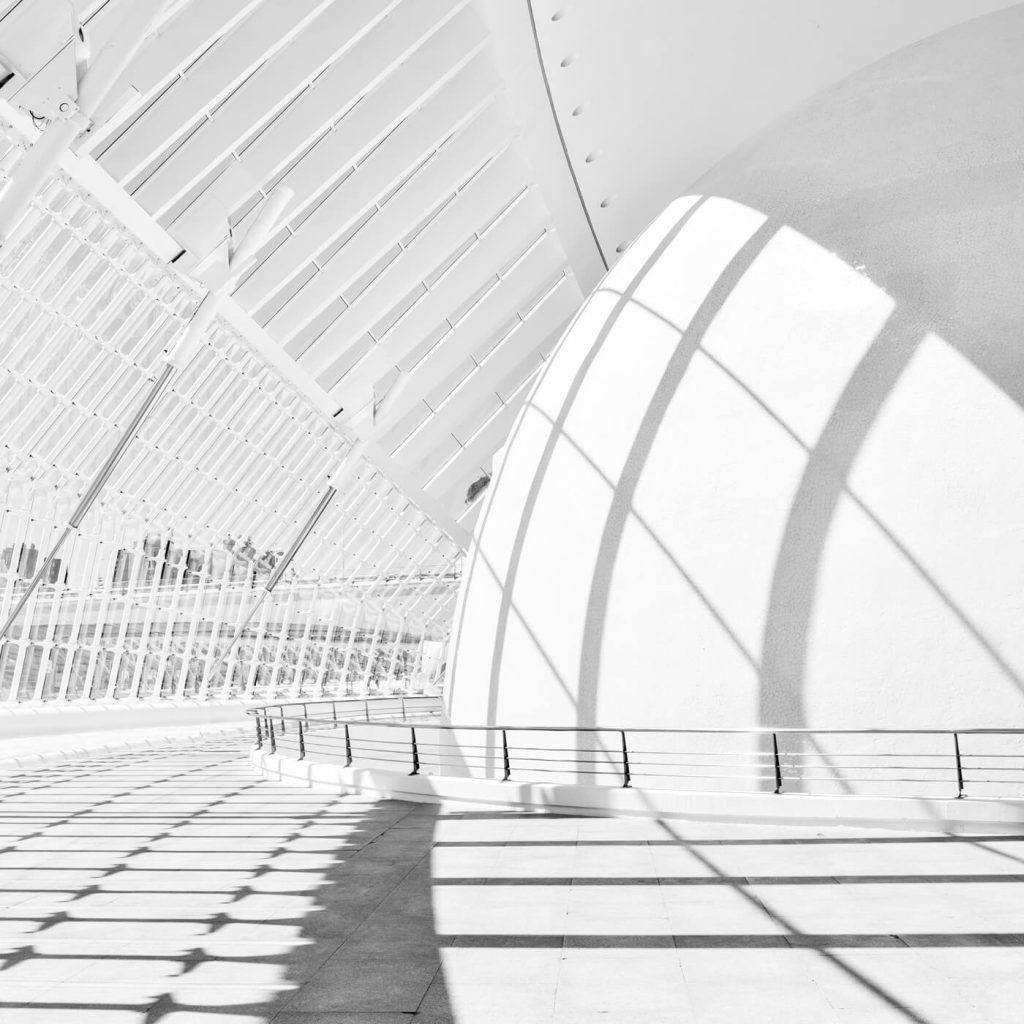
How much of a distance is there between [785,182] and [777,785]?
355 inches

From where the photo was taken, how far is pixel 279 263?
23.3 meters

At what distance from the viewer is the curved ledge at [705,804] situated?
39.3 ft

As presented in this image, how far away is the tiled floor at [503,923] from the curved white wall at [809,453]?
3.23m

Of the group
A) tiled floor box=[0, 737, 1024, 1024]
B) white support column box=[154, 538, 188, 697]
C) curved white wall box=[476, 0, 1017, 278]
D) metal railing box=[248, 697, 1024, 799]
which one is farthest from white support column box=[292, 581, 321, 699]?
tiled floor box=[0, 737, 1024, 1024]

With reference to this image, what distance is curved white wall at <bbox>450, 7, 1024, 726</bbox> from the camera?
1462 cm

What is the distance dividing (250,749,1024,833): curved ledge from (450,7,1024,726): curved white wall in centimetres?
238

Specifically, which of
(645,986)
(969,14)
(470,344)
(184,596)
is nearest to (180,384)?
(470,344)

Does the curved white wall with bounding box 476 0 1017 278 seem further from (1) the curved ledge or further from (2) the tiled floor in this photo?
(2) the tiled floor

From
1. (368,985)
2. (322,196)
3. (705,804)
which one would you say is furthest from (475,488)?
(368,985)

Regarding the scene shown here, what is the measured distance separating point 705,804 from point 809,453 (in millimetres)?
4976

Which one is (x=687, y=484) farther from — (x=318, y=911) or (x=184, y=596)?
(x=184, y=596)

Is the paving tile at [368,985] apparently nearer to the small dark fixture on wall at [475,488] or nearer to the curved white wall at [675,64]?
the curved white wall at [675,64]

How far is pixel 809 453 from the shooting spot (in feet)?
51.2

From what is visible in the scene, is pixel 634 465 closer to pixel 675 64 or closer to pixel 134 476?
pixel 675 64
